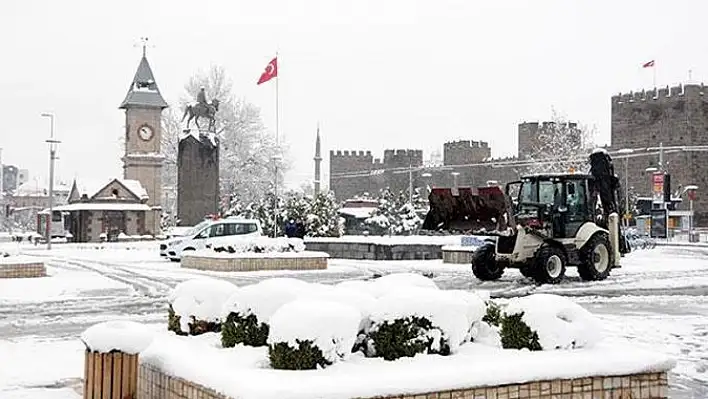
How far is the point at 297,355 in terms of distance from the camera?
235 inches

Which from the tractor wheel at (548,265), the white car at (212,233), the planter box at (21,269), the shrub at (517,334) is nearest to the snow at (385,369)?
the shrub at (517,334)

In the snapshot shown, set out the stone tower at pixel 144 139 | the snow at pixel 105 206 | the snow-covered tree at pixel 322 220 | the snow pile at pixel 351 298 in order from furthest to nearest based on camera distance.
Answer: the stone tower at pixel 144 139 < the snow at pixel 105 206 < the snow-covered tree at pixel 322 220 < the snow pile at pixel 351 298

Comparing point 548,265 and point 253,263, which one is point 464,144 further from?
point 548,265

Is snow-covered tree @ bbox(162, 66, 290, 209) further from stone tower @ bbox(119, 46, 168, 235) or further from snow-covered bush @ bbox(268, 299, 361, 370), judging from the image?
snow-covered bush @ bbox(268, 299, 361, 370)

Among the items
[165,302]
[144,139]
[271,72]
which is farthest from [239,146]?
[165,302]

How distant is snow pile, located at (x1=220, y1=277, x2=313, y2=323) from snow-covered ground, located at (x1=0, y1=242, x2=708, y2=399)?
168 centimetres

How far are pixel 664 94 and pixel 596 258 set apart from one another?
43941 millimetres

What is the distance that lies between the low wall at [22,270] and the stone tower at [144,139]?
132 feet

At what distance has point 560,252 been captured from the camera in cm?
2070

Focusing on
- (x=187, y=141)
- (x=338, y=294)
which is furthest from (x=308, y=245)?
(x=338, y=294)

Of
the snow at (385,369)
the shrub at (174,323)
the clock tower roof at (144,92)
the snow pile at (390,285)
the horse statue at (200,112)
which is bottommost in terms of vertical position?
the snow at (385,369)

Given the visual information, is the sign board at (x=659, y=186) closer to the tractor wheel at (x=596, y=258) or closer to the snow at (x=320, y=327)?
the tractor wheel at (x=596, y=258)

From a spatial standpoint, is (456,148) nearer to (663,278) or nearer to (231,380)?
(663,278)

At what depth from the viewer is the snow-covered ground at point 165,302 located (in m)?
9.12
